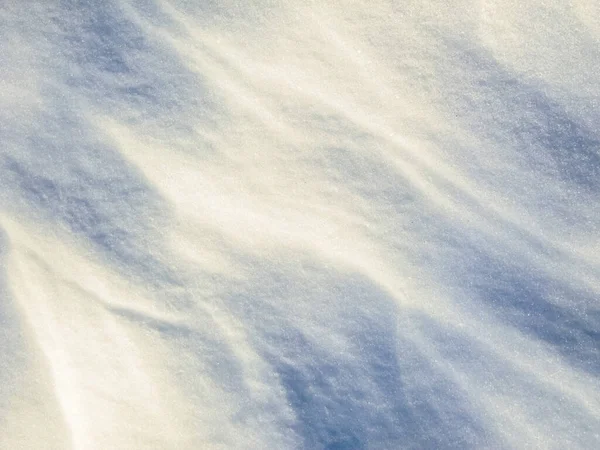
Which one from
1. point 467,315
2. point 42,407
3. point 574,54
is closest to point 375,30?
point 574,54

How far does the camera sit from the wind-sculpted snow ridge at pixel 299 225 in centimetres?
98

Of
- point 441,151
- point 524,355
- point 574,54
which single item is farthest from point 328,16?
point 524,355

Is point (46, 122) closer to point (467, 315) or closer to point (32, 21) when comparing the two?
point (32, 21)

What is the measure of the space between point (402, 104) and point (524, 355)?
1.85 feet

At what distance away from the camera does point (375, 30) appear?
101 cm

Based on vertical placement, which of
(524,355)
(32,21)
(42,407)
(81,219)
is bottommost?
(42,407)

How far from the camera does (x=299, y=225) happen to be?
1003 millimetres

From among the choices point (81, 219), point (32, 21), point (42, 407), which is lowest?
point (42, 407)

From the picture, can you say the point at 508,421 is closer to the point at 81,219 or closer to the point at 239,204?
the point at 239,204

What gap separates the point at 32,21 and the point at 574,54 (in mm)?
1118

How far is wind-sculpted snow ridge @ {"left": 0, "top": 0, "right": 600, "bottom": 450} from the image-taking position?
98 centimetres

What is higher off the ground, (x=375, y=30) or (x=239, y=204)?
(x=375, y=30)

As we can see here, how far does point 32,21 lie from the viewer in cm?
101

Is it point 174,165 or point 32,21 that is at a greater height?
point 32,21
